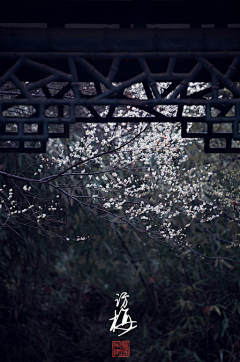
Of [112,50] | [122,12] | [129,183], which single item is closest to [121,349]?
[129,183]

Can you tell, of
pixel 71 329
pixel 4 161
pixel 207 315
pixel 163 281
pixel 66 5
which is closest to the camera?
pixel 66 5

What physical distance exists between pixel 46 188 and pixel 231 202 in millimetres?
3051

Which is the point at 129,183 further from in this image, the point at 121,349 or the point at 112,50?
the point at 112,50

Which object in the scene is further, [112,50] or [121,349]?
[121,349]

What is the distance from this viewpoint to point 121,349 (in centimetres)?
593

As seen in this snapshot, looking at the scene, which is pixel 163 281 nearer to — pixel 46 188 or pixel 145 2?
pixel 46 188

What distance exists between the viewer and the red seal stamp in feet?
19.2

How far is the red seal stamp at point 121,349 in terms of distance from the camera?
19.2ft

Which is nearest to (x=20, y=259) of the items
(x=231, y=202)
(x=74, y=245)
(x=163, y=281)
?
(x=74, y=245)

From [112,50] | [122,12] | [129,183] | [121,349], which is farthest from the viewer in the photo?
[121,349]

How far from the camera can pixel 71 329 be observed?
22.4 feet

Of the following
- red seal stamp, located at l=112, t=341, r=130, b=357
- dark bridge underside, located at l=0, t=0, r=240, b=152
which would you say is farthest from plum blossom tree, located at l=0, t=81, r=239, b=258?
dark bridge underside, located at l=0, t=0, r=240, b=152

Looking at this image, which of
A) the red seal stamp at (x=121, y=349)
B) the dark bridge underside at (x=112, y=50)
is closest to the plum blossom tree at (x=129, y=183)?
the red seal stamp at (x=121, y=349)

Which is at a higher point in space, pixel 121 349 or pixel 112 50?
pixel 112 50
